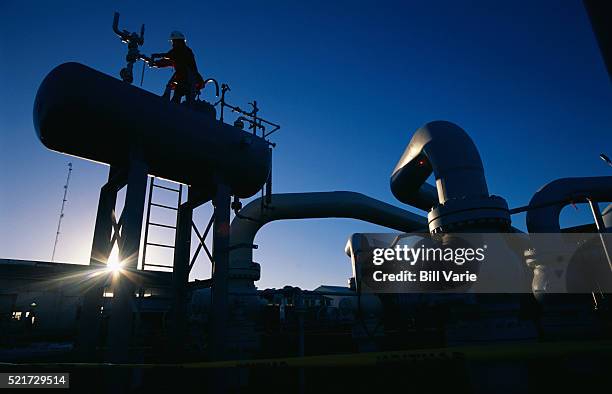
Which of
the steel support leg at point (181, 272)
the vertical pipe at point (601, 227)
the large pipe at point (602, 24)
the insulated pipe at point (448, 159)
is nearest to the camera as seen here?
the large pipe at point (602, 24)

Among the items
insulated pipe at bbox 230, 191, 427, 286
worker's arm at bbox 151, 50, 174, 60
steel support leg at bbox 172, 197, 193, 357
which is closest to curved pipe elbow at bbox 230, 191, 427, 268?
insulated pipe at bbox 230, 191, 427, 286

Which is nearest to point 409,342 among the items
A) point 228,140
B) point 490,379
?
point 490,379

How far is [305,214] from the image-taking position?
49.9ft

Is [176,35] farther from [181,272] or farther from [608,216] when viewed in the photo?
[608,216]

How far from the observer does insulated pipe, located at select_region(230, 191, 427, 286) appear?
1167cm

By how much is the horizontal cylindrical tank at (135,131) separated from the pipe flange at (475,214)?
4338 mm

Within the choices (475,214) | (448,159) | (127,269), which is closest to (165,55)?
(127,269)

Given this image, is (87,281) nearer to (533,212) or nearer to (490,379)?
(490,379)

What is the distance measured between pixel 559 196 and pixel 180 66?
9.54 m

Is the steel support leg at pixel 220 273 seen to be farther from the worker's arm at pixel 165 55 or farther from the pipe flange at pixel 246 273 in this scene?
the pipe flange at pixel 246 273

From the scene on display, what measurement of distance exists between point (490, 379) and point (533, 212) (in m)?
4.73

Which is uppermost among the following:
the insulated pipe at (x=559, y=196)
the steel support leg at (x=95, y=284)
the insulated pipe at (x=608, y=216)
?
the insulated pipe at (x=608, y=216)

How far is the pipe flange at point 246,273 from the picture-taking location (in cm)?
1129

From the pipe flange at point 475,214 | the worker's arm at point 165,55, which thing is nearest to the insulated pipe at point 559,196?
the pipe flange at point 475,214
